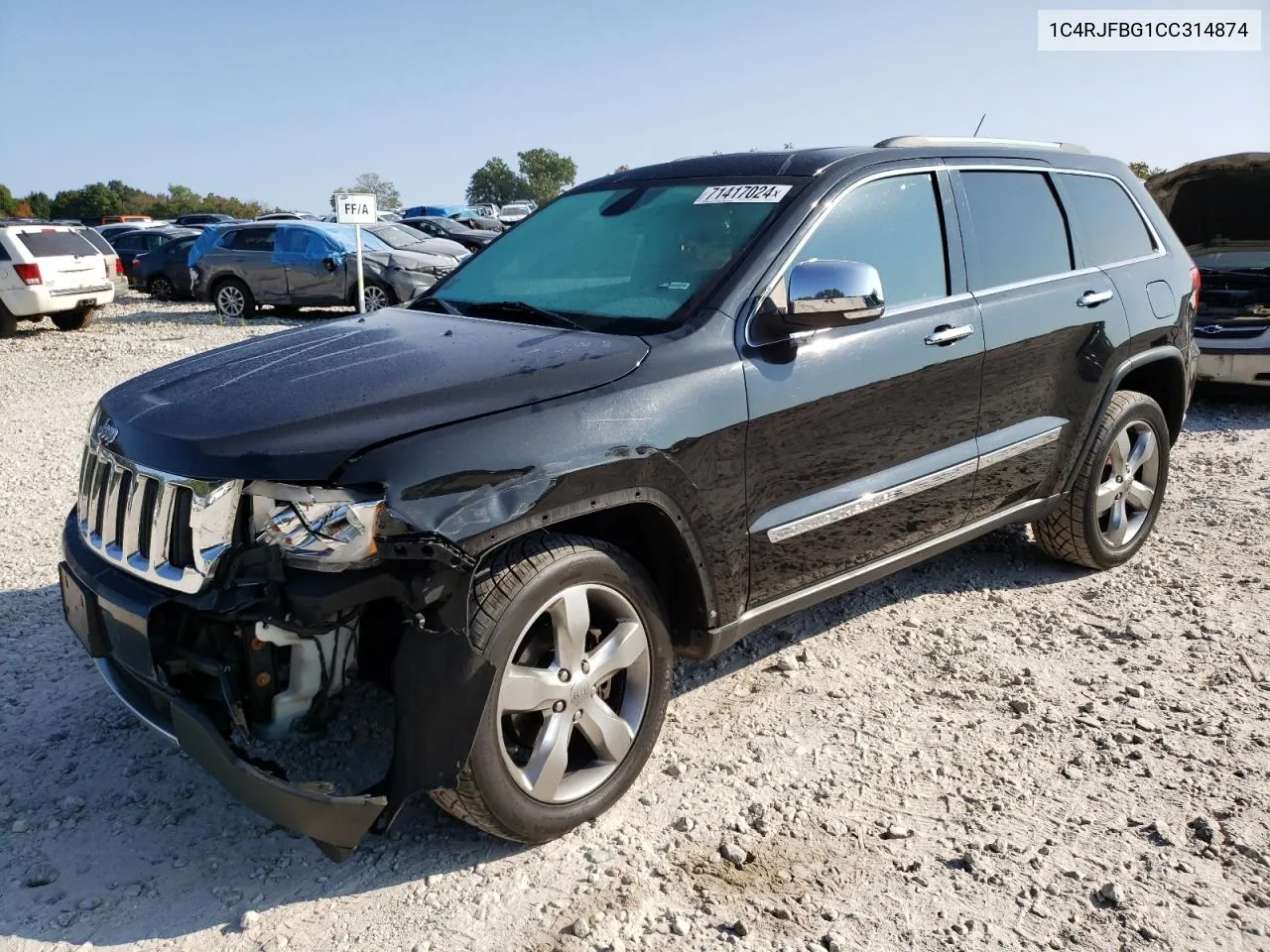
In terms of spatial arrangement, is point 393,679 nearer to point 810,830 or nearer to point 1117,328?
point 810,830

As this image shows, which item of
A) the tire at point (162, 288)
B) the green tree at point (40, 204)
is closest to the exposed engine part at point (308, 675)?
the tire at point (162, 288)

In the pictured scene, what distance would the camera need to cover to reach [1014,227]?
409 cm

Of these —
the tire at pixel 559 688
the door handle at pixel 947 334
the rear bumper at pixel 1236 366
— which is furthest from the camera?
the rear bumper at pixel 1236 366

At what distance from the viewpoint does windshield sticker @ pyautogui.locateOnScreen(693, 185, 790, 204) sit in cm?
339

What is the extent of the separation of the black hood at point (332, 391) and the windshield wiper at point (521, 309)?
0.09 metres

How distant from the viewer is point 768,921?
2510 mm

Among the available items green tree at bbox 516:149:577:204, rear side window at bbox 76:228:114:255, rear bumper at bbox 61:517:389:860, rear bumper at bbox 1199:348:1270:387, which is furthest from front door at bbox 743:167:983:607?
green tree at bbox 516:149:577:204

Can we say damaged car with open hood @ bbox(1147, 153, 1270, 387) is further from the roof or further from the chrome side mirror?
the chrome side mirror

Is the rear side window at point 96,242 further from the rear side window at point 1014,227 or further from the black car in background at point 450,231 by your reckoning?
the rear side window at point 1014,227

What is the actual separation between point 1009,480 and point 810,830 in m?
1.82

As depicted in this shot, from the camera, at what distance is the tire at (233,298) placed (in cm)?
1619

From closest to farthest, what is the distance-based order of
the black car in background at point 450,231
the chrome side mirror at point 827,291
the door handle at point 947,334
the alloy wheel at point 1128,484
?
the chrome side mirror at point 827,291
the door handle at point 947,334
the alloy wheel at point 1128,484
the black car in background at point 450,231

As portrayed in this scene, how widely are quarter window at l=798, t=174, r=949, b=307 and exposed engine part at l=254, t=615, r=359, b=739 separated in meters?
1.87

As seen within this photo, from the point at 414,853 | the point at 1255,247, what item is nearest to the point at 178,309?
the point at 1255,247
